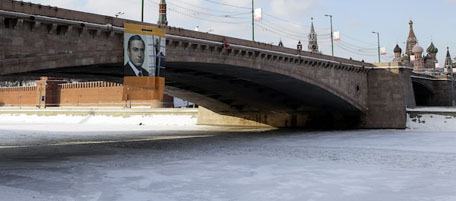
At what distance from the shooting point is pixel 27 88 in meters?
111

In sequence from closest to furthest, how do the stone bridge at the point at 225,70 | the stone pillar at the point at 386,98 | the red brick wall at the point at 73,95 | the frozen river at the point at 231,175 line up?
the frozen river at the point at 231,175
the stone bridge at the point at 225,70
the stone pillar at the point at 386,98
the red brick wall at the point at 73,95

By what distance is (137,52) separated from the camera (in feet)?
74.6

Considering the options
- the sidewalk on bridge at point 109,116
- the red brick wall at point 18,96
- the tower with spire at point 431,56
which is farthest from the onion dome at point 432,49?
the red brick wall at point 18,96

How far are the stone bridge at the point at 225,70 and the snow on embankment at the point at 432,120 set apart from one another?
149 centimetres

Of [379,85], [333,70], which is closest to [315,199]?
[333,70]

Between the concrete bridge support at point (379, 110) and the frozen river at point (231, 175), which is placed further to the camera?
the concrete bridge support at point (379, 110)

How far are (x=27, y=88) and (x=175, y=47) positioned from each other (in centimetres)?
9851

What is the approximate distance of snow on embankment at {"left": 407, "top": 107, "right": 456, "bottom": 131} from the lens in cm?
4088

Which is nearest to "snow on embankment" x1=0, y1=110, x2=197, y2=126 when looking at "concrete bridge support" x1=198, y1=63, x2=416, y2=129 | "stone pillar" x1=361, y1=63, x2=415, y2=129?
"concrete bridge support" x1=198, y1=63, x2=416, y2=129

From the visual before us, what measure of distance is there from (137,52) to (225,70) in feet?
33.2

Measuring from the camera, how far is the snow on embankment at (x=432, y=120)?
134 ft

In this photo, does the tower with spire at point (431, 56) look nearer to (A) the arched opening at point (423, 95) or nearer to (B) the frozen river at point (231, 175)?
(A) the arched opening at point (423, 95)

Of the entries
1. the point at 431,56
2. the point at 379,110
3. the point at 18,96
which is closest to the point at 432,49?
the point at 431,56

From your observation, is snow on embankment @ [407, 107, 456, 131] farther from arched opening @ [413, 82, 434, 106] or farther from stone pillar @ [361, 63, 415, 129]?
arched opening @ [413, 82, 434, 106]
